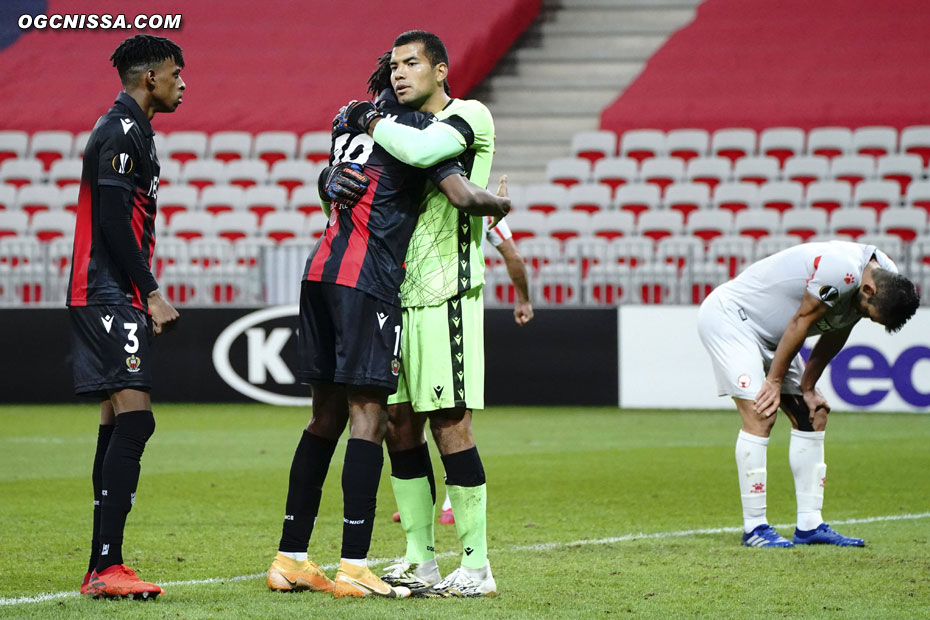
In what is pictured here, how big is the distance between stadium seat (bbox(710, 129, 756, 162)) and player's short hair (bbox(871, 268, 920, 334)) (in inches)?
485

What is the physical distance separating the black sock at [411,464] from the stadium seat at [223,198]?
1309 centimetres

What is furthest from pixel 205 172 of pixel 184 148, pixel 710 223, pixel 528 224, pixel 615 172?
pixel 710 223

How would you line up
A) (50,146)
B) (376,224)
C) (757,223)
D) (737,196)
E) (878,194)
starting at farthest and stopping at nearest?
1. (50,146)
2. (737,196)
3. (878,194)
4. (757,223)
5. (376,224)

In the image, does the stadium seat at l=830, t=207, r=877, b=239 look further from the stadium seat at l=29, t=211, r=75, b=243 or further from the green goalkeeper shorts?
the green goalkeeper shorts

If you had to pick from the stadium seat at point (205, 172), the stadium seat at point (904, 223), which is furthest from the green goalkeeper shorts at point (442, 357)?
the stadium seat at point (205, 172)

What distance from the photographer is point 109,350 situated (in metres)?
4.79

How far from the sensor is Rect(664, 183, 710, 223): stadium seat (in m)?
16.7

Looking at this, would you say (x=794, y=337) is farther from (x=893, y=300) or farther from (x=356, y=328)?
(x=356, y=328)

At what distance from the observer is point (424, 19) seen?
67.5 ft

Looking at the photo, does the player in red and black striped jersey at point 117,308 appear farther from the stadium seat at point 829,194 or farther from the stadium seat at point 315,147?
the stadium seat at point 315,147

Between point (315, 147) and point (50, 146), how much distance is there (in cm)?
408

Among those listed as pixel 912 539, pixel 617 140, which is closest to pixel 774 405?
pixel 912 539

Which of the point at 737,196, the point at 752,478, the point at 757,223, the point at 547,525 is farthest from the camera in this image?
the point at 737,196

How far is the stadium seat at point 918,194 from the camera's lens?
16094mm
